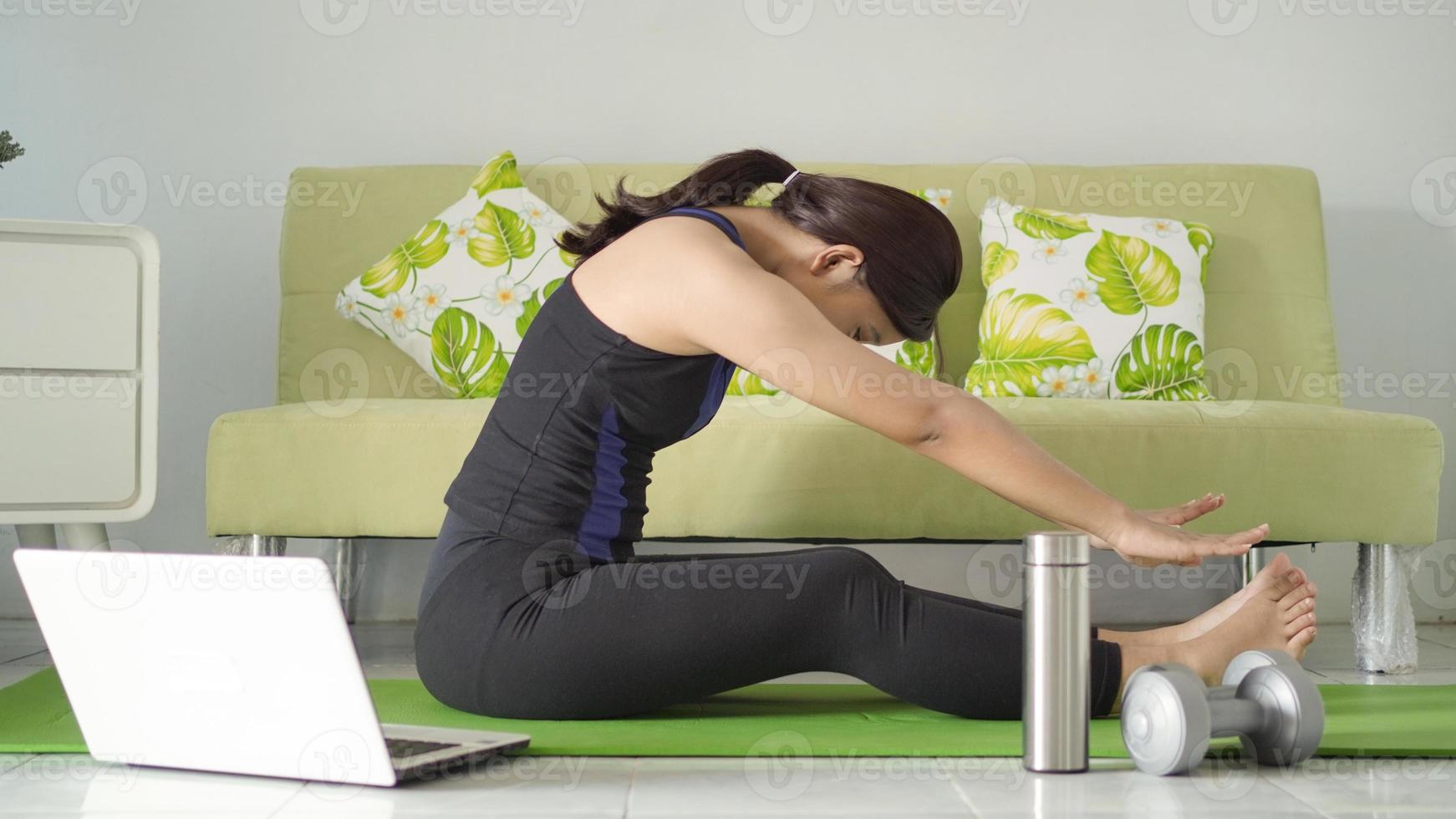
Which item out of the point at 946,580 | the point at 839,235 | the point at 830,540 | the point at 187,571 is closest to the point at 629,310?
the point at 839,235

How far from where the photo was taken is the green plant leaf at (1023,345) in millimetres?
2295

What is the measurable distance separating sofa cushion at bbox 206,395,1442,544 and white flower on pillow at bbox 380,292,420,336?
0.40 m

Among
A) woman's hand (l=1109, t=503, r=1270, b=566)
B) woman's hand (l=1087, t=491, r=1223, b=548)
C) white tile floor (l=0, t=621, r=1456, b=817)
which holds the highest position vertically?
woman's hand (l=1087, t=491, r=1223, b=548)

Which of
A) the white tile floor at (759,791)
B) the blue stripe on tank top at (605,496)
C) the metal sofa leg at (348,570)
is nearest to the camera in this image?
the white tile floor at (759,791)

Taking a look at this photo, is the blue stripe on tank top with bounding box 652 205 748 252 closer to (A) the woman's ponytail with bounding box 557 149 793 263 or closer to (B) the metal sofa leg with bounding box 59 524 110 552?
(A) the woman's ponytail with bounding box 557 149 793 263

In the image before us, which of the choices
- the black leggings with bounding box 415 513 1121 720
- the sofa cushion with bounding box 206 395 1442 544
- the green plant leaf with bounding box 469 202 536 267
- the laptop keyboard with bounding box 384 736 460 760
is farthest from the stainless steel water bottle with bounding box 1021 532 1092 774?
the green plant leaf with bounding box 469 202 536 267

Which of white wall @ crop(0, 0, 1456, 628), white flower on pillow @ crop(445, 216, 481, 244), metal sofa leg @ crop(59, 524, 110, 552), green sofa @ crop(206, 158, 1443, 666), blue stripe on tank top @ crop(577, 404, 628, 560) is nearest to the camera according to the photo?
blue stripe on tank top @ crop(577, 404, 628, 560)

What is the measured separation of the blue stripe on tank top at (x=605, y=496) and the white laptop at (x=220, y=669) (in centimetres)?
26

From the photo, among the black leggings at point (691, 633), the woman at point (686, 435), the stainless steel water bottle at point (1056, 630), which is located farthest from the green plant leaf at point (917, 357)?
the stainless steel water bottle at point (1056, 630)

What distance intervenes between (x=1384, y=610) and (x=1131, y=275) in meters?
0.72

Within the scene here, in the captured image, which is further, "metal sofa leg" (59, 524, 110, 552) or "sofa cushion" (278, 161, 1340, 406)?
"sofa cushion" (278, 161, 1340, 406)

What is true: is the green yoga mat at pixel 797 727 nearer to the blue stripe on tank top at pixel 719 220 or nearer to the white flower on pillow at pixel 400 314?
the blue stripe on tank top at pixel 719 220

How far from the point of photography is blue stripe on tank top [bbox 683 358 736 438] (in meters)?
1.47

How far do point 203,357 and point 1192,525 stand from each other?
1979 millimetres
